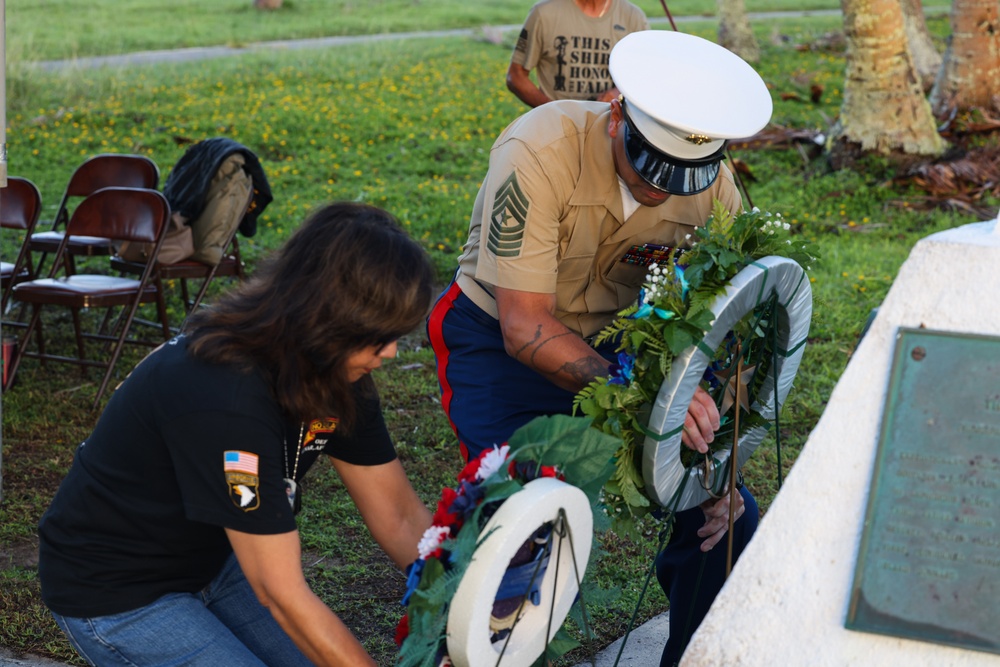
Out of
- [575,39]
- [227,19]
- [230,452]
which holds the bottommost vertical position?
[227,19]

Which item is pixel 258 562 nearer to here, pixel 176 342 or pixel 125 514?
pixel 125 514

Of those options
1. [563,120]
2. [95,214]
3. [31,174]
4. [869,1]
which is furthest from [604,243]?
[31,174]

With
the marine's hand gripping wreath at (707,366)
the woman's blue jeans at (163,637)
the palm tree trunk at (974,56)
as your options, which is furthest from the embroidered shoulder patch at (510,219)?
the palm tree trunk at (974,56)

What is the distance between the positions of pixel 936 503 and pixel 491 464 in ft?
2.67

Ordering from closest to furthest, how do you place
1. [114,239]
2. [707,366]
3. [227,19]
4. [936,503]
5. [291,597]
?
1. [936,503]
2. [291,597]
3. [707,366]
4. [114,239]
5. [227,19]

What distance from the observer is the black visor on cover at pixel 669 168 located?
8.93 ft

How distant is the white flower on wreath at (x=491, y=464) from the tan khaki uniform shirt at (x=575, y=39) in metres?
4.15

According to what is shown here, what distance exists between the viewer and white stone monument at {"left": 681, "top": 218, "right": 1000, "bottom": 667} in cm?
203

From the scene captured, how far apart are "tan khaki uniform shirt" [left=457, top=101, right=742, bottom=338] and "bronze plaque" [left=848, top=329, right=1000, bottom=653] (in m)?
0.88

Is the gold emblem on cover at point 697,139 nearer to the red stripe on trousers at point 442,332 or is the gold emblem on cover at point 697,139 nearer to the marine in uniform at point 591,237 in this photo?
the marine in uniform at point 591,237

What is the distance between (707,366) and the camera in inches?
96.7

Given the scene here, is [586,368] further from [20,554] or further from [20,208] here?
[20,208]

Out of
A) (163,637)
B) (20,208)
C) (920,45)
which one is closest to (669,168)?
(163,637)

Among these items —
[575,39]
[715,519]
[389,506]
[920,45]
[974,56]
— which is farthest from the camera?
[920,45]
